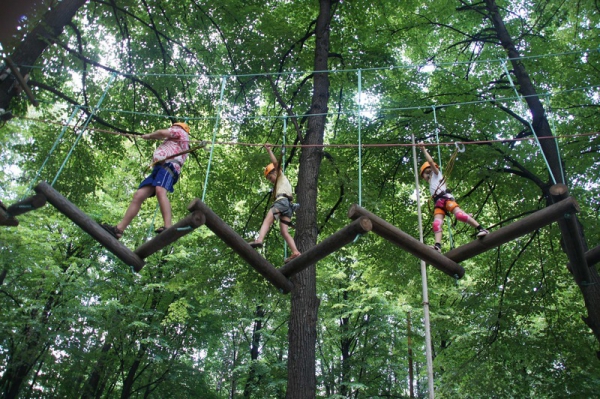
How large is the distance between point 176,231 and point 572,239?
4.13 meters

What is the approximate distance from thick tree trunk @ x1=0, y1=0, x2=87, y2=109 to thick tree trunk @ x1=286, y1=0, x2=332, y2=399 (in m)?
3.89

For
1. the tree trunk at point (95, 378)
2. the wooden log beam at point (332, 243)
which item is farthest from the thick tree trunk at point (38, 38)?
the tree trunk at point (95, 378)

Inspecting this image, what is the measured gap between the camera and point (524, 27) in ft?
34.9

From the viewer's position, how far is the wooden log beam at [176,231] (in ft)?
13.8

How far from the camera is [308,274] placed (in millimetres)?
6641

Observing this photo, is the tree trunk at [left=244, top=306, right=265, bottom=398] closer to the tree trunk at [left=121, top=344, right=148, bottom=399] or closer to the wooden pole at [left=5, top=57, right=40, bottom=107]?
the tree trunk at [left=121, top=344, right=148, bottom=399]

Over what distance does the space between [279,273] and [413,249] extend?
1397 millimetres

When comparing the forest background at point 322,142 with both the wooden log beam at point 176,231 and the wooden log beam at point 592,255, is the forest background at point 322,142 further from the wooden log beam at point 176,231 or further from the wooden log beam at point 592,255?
the wooden log beam at point 176,231

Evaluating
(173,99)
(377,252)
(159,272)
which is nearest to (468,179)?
(377,252)

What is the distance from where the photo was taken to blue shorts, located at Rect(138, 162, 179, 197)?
5.10m

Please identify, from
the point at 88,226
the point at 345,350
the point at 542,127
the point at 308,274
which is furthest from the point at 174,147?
the point at 345,350

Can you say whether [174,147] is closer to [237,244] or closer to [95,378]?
[237,244]

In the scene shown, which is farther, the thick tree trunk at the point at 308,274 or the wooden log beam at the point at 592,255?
the thick tree trunk at the point at 308,274

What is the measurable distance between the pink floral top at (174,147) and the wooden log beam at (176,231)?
1073mm
